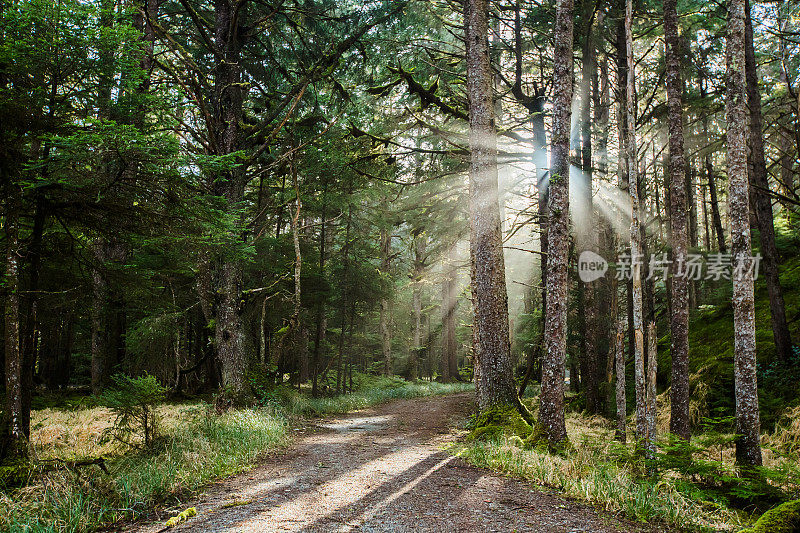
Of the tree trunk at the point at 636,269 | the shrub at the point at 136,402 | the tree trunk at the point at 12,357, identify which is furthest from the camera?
the tree trunk at the point at 636,269

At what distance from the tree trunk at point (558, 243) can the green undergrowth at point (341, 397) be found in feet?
22.5

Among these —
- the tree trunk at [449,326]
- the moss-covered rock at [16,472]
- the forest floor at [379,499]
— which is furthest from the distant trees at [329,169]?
the tree trunk at [449,326]

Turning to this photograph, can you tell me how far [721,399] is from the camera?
37.2 feet

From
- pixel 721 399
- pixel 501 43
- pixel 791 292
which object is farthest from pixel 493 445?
pixel 791 292

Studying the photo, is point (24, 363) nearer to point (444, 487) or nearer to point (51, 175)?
point (51, 175)

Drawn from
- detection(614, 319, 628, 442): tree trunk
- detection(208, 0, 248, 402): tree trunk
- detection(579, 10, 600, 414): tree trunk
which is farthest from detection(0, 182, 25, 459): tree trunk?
detection(579, 10, 600, 414): tree trunk

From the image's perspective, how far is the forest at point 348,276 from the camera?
15.9ft

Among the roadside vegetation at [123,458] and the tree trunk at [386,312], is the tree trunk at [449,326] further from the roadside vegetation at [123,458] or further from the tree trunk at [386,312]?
the roadside vegetation at [123,458]

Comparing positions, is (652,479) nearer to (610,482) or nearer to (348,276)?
(610,482)

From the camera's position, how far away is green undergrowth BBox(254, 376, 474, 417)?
A: 460 inches

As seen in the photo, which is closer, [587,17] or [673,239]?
[673,239]

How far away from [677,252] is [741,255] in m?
1.99

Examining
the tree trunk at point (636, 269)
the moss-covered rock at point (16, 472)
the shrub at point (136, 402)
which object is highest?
the tree trunk at point (636, 269)

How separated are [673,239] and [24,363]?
1140 cm
